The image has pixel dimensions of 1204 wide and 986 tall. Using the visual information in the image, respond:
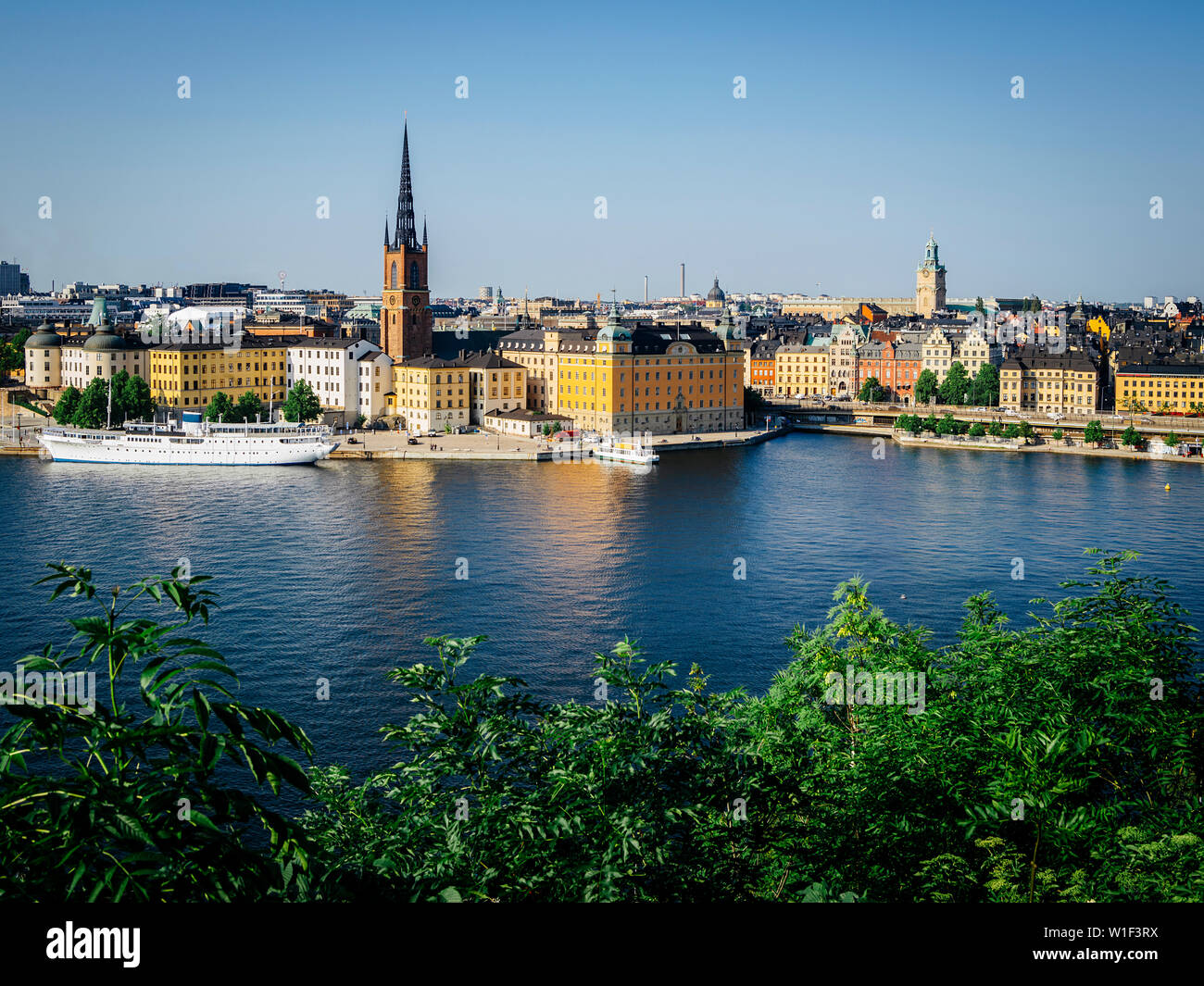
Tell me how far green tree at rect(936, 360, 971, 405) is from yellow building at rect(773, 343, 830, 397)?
8554mm

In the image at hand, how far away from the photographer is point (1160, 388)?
47281 mm

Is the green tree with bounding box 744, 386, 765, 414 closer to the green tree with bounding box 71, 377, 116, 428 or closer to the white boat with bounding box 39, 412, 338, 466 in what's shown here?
the white boat with bounding box 39, 412, 338, 466

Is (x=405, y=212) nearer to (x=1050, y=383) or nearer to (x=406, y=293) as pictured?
(x=406, y=293)

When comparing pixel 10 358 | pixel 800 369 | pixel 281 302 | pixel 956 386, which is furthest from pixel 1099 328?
pixel 281 302

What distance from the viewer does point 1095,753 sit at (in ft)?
18.6

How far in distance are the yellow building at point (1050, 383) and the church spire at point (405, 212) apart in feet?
77.1

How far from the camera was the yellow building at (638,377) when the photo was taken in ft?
136

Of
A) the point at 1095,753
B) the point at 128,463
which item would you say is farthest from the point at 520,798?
the point at 128,463

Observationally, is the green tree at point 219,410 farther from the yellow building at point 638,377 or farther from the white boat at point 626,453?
the white boat at point 626,453

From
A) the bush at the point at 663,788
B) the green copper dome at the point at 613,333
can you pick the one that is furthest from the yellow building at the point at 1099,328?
the bush at the point at 663,788

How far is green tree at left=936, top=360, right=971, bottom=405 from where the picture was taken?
50.1 metres

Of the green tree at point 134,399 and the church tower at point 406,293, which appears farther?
the church tower at point 406,293
